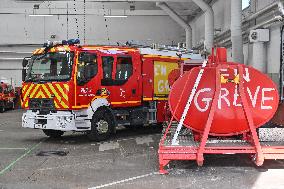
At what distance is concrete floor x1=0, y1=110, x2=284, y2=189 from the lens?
6578 millimetres

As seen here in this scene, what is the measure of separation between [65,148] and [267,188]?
18.4 ft

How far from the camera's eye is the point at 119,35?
32.4 m

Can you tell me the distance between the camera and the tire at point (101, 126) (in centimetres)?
1129

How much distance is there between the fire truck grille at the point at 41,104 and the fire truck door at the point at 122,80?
1495 mm

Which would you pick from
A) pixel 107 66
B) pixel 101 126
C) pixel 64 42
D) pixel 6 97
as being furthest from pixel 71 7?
pixel 101 126

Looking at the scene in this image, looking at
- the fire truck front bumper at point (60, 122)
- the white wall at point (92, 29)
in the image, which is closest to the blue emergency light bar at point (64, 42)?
the fire truck front bumper at point (60, 122)

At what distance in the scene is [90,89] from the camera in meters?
11.2

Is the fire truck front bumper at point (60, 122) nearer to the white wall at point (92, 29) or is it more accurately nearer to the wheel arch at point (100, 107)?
the wheel arch at point (100, 107)

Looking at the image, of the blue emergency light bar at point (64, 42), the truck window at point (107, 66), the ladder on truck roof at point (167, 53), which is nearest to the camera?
the blue emergency light bar at point (64, 42)

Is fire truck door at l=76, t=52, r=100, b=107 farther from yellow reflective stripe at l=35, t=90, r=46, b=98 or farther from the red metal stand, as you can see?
the red metal stand

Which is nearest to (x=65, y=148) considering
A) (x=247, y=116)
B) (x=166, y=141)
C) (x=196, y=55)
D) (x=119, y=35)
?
(x=166, y=141)

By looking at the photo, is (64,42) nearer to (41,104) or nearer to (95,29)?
(41,104)

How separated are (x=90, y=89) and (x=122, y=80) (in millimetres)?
1221

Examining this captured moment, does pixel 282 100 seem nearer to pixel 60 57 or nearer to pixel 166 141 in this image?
pixel 166 141
